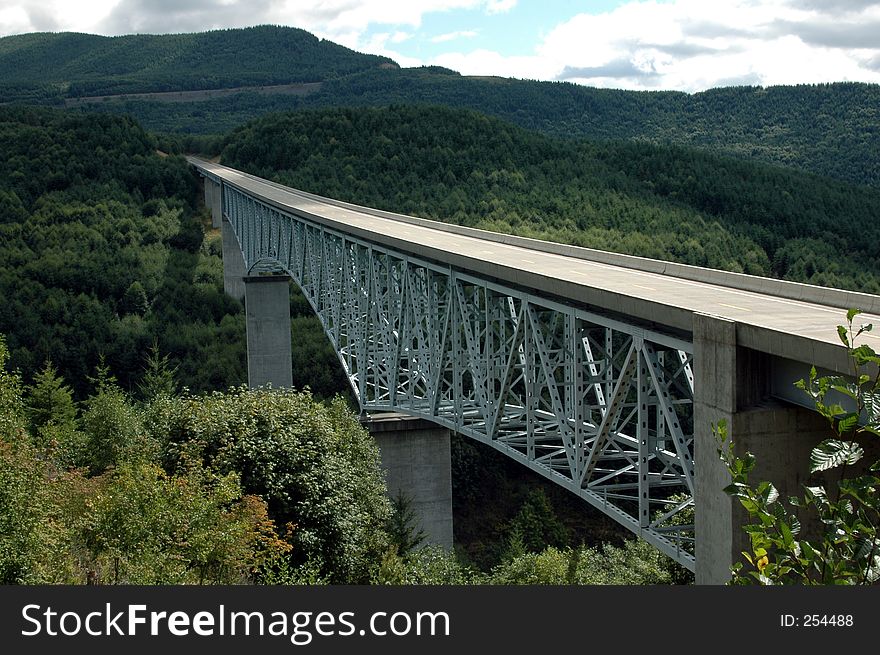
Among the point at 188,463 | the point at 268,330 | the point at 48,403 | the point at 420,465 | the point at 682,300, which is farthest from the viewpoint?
the point at 268,330

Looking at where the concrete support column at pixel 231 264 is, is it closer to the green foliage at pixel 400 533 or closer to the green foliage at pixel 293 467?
the green foliage at pixel 400 533

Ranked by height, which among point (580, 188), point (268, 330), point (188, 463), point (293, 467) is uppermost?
point (580, 188)

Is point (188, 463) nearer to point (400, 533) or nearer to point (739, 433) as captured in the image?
point (400, 533)

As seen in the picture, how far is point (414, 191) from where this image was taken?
104375 mm

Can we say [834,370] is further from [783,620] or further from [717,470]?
[783,620]

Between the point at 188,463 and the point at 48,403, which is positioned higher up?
the point at 188,463

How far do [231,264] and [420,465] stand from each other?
4529 centimetres

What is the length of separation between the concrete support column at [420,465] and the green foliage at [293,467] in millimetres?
9745

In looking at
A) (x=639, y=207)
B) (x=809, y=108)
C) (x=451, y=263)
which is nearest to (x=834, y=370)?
(x=451, y=263)

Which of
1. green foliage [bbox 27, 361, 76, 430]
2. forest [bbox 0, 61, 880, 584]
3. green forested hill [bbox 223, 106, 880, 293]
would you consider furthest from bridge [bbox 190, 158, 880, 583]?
green forested hill [bbox 223, 106, 880, 293]

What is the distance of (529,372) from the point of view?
864 inches

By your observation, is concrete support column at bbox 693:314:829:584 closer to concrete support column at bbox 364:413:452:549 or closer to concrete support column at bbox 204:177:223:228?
concrete support column at bbox 364:413:452:549

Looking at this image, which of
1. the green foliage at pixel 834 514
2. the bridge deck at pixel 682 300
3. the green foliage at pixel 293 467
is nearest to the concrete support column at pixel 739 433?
the bridge deck at pixel 682 300

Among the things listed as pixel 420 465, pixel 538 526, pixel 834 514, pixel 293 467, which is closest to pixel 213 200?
pixel 538 526
